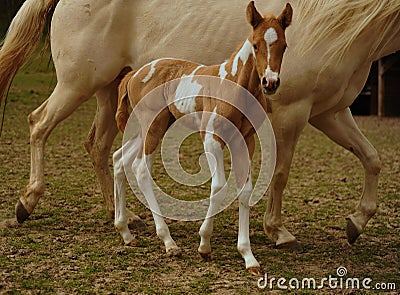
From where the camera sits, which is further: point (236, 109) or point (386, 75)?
point (386, 75)

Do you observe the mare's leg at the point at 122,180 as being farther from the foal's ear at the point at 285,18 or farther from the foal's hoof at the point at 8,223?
the foal's ear at the point at 285,18

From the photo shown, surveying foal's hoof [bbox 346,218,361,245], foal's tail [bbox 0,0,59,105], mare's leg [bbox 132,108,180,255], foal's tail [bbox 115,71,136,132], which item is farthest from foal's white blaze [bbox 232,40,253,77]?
foal's tail [bbox 0,0,59,105]

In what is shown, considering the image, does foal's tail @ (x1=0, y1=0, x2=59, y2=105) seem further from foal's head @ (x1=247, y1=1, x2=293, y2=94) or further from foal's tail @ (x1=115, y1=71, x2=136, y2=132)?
foal's head @ (x1=247, y1=1, x2=293, y2=94)

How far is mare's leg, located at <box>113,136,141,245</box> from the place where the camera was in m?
4.14

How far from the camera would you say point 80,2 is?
4977mm

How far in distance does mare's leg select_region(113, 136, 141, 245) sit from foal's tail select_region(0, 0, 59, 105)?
5.11ft

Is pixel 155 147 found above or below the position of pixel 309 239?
above

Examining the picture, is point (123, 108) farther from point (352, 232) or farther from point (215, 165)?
point (352, 232)

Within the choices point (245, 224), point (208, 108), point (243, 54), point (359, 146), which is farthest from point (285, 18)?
point (359, 146)

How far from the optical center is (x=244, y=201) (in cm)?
368

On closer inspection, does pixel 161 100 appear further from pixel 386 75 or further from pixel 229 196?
pixel 386 75

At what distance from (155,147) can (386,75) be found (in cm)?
1105

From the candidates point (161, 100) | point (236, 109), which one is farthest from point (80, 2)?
point (236, 109)

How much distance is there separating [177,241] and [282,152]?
0.89 meters
